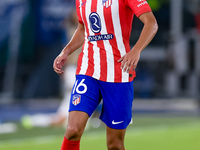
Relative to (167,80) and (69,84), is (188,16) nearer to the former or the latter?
(167,80)

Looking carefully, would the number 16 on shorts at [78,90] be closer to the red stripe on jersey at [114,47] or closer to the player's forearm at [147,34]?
the red stripe on jersey at [114,47]

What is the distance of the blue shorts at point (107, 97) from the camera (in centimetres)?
421

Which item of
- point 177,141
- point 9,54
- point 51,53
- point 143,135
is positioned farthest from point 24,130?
point 51,53

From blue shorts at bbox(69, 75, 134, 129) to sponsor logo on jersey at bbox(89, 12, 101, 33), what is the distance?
47cm

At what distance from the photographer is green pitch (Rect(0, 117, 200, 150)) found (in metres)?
6.82

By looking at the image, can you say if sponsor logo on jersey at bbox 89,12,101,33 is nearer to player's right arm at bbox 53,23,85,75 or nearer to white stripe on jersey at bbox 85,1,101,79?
white stripe on jersey at bbox 85,1,101,79

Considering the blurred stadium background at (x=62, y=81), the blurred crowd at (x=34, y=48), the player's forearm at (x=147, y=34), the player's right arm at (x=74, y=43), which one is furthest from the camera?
the blurred crowd at (x=34, y=48)

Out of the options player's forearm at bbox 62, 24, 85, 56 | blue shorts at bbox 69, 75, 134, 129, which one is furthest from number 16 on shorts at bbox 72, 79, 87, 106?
player's forearm at bbox 62, 24, 85, 56

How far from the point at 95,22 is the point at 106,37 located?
0.59 feet

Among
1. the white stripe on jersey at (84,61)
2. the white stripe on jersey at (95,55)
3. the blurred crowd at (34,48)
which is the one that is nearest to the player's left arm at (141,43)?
the white stripe on jersey at (95,55)

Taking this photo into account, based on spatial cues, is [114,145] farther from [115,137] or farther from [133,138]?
[133,138]

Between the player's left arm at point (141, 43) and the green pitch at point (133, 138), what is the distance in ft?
10.3

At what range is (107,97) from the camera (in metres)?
4.28

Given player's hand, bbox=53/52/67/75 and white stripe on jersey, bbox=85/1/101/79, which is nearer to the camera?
white stripe on jersey, bbox=85/1/101/79
